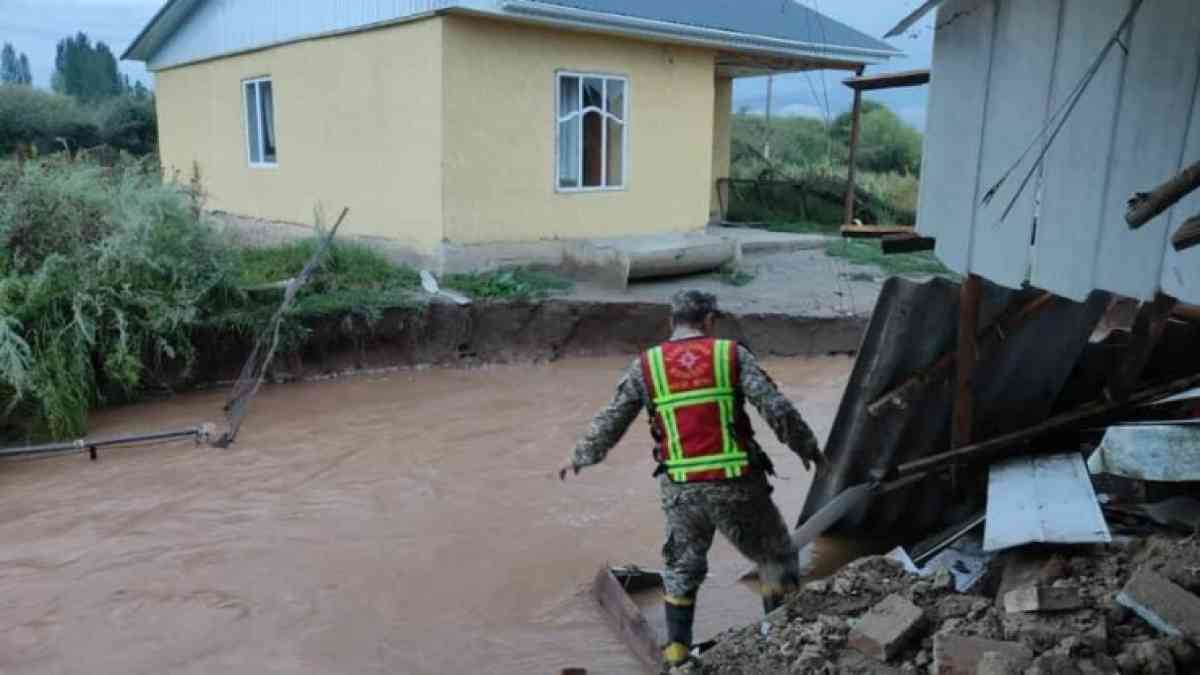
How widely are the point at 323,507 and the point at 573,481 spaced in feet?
6.04

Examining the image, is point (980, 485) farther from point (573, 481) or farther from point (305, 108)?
point (305, 108)

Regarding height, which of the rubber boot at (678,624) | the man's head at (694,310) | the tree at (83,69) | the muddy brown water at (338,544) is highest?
the tree at (83,69)

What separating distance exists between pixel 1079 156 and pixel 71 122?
90.5 feet

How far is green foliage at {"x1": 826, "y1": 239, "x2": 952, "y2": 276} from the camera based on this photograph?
13.6m

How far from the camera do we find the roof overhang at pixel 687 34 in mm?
10820

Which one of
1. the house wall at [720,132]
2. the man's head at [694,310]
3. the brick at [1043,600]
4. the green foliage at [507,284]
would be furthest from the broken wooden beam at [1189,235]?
the house wall at [720,132]

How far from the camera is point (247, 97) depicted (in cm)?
1503

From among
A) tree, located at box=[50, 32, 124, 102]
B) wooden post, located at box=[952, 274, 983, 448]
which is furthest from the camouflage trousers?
tree, located at box=[50, 32, 124, 102]

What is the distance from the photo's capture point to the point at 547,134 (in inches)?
476

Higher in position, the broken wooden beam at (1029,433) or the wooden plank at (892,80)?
the wooden plank at (892,80)

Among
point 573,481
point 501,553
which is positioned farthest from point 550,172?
point 501,553

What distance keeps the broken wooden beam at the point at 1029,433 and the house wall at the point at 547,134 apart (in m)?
7.76

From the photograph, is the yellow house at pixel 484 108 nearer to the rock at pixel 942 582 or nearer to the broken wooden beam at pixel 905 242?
the broken wooden beam at pixel 905 242

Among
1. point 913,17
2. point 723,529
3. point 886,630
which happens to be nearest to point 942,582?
point 886,630
